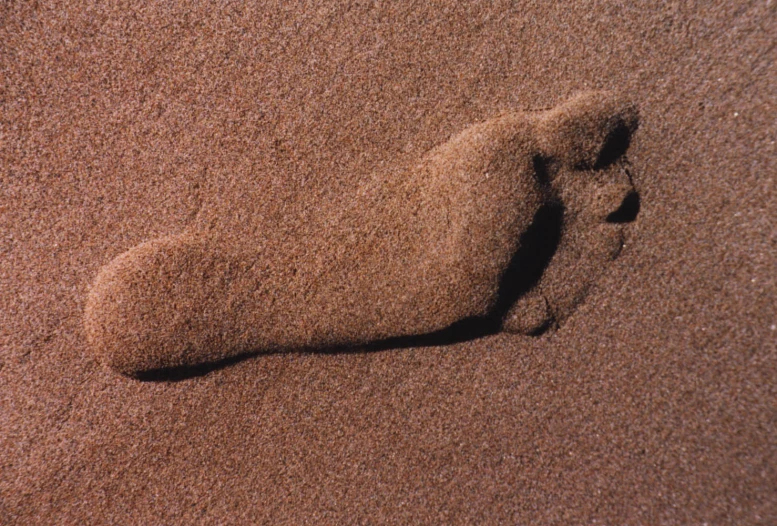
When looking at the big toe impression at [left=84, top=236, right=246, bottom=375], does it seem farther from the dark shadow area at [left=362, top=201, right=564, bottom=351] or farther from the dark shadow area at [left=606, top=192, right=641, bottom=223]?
the dark shadow area at [left=606, top=192, right=641, bottom=223]

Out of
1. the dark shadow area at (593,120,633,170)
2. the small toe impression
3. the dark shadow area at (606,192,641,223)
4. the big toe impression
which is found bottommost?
the dark shadow area at (606,192,641,223)

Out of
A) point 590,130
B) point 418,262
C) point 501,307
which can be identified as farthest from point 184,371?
point 590,130

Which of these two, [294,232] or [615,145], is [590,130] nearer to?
[615,145]

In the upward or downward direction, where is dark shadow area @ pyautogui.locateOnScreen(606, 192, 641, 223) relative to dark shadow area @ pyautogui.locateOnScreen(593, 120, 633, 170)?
downward

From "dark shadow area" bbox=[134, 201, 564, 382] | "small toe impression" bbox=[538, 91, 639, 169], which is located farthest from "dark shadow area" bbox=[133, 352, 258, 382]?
"small toe impression" bbox=[538, 91, 639, 169]

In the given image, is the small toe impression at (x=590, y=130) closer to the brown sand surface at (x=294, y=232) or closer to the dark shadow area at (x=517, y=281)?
the brown sand surface at (x=294, y=232)
